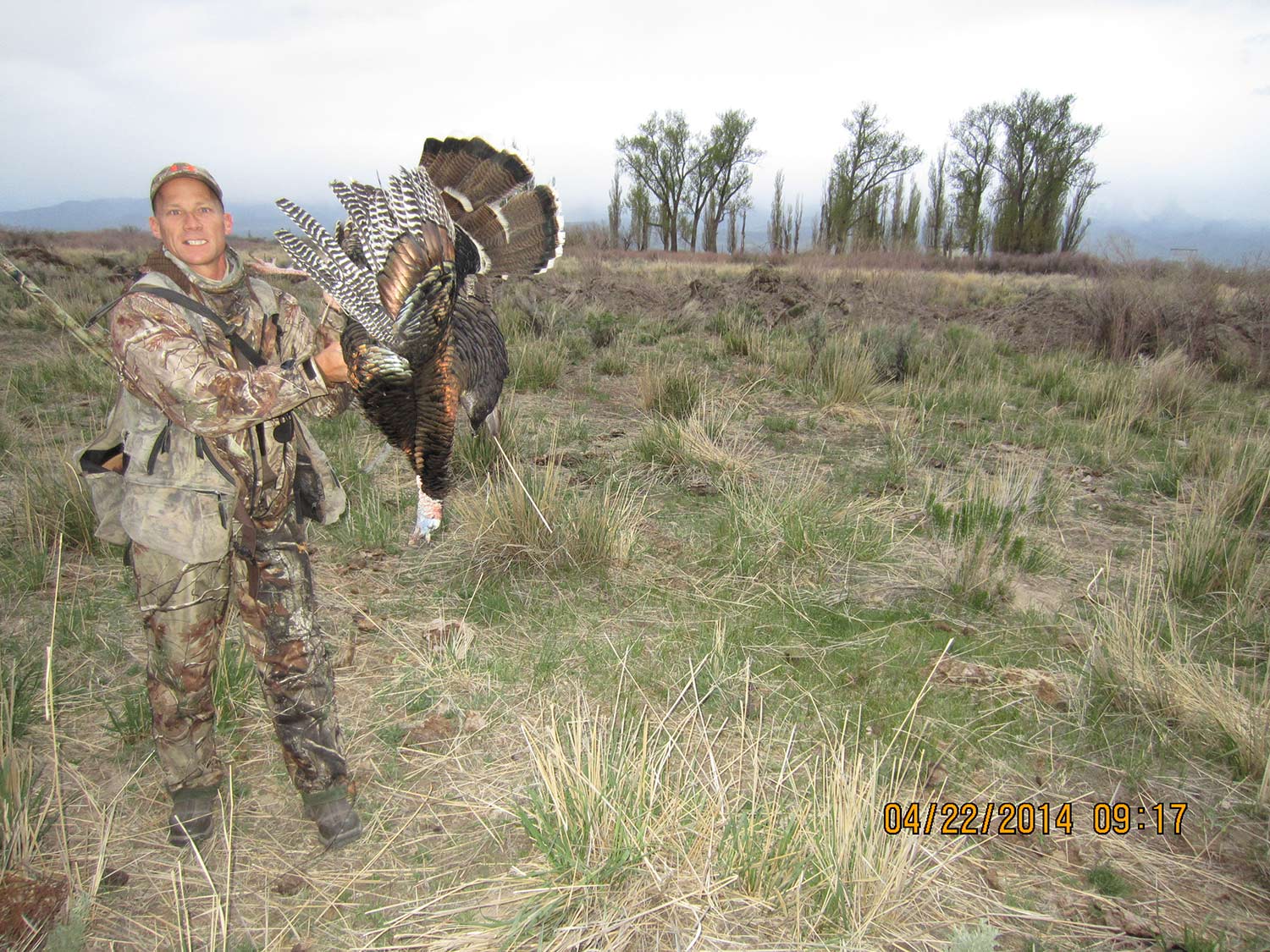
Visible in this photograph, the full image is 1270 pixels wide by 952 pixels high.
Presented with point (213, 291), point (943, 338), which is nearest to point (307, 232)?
point (213, 291)

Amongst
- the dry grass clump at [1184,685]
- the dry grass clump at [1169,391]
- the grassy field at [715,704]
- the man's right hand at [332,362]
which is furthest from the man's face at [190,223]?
the dry grass clump at [1169,391]

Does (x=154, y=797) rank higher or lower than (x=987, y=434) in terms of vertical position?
lower

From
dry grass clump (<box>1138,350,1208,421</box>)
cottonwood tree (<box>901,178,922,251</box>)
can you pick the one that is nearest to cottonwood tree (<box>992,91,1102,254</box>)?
cottonwood tree (<box>901,178,922,251</box>)

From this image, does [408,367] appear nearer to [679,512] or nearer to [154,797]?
[154,797]

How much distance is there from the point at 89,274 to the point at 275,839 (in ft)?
56.5

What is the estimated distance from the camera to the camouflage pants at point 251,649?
7.71ft

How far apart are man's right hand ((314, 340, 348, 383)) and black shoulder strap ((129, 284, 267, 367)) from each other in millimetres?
329

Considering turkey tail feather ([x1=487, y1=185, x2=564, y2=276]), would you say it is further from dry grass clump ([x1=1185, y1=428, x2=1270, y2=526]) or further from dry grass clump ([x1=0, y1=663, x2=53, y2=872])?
dry grass clump ([x1=1185, y1=428, x2=1270, y2=526])

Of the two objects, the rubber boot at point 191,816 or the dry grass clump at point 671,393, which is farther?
the dry grass clump at point 671,393

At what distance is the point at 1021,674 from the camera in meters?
3.35

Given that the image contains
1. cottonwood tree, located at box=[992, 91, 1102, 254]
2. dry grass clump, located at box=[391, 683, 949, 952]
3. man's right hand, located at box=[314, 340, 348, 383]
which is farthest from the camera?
cottonwood tree, located at box=[992, 91, 1102, 254]

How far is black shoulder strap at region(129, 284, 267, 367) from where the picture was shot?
7.28 feet

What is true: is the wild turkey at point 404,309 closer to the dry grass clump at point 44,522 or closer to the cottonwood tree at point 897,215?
the dry grass clump at point 44,522
